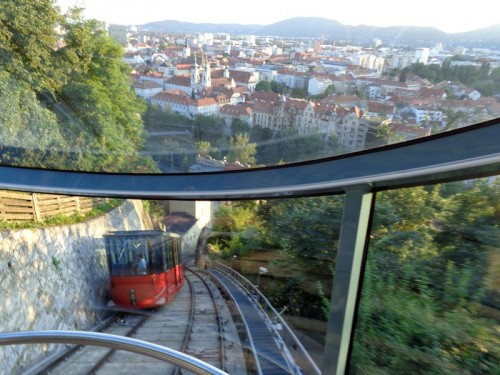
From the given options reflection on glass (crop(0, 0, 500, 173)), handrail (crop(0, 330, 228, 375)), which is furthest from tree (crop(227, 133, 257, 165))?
handrail (crop(0, 330, 228, 375))

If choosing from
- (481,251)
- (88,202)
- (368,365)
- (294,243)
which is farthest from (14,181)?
(481,251)

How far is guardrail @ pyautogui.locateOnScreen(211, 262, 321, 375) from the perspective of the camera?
1.67 m

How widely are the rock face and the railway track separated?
0.29 meters

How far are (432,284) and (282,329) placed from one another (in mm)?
859

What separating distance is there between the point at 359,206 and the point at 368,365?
65 centimetres

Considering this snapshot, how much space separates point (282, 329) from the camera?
1894mm

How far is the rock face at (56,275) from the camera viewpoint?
255 centimetres

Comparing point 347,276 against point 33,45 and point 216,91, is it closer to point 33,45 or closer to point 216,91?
point 216,91

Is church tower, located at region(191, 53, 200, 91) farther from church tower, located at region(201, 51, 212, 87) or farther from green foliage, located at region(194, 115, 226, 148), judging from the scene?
green foliage, located at region(194, 115, 226, 148)

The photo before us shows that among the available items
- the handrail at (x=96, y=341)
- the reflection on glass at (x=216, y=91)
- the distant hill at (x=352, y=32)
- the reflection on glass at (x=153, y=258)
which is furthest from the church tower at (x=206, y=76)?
the handrail at (x=96, y=341)

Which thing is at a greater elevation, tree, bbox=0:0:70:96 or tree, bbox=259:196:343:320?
tree, bbox=0:0:70:96

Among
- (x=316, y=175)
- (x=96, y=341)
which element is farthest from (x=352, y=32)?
(x=96, y=341)

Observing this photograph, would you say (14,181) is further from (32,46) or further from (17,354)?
(17,354)

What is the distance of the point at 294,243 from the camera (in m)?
1.75
